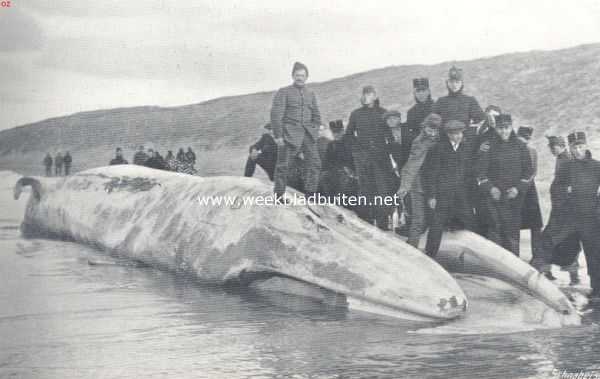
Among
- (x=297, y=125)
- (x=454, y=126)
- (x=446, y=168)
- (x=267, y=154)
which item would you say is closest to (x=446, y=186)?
(x=446, y=168)

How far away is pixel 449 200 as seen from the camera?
26.0 ft

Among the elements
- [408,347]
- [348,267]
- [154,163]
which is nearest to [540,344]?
[408,347]

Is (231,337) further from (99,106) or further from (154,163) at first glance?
(154,163)

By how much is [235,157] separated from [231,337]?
21159mm

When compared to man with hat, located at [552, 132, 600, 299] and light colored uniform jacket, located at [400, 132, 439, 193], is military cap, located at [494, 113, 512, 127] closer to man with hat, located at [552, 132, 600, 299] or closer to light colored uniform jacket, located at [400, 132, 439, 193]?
man with hat, located at [552, 132, 600, 299]

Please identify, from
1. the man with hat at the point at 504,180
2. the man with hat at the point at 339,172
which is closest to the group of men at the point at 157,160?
the man with hat at the point at 339,172

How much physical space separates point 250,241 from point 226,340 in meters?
1.75

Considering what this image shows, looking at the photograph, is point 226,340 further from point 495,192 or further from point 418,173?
point 495,192

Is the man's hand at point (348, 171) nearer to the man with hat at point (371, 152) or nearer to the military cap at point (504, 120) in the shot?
the man with hat at point (371, 152)

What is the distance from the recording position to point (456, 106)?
9.12m

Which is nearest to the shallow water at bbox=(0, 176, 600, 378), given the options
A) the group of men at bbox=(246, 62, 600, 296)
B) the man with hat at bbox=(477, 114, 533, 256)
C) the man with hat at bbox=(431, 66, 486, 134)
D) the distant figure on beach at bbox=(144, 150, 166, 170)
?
the group of men at bbox=(246, 62, 600, 296)

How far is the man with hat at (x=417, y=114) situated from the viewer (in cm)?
934

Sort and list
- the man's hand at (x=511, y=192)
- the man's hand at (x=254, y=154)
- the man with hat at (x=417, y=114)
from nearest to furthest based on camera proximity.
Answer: the man's hand at (x=511, y=192), the man with hat at (x=417, y=114), the man's hand at (x=254, y=154)

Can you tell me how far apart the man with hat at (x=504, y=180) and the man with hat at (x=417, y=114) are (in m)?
0.75
